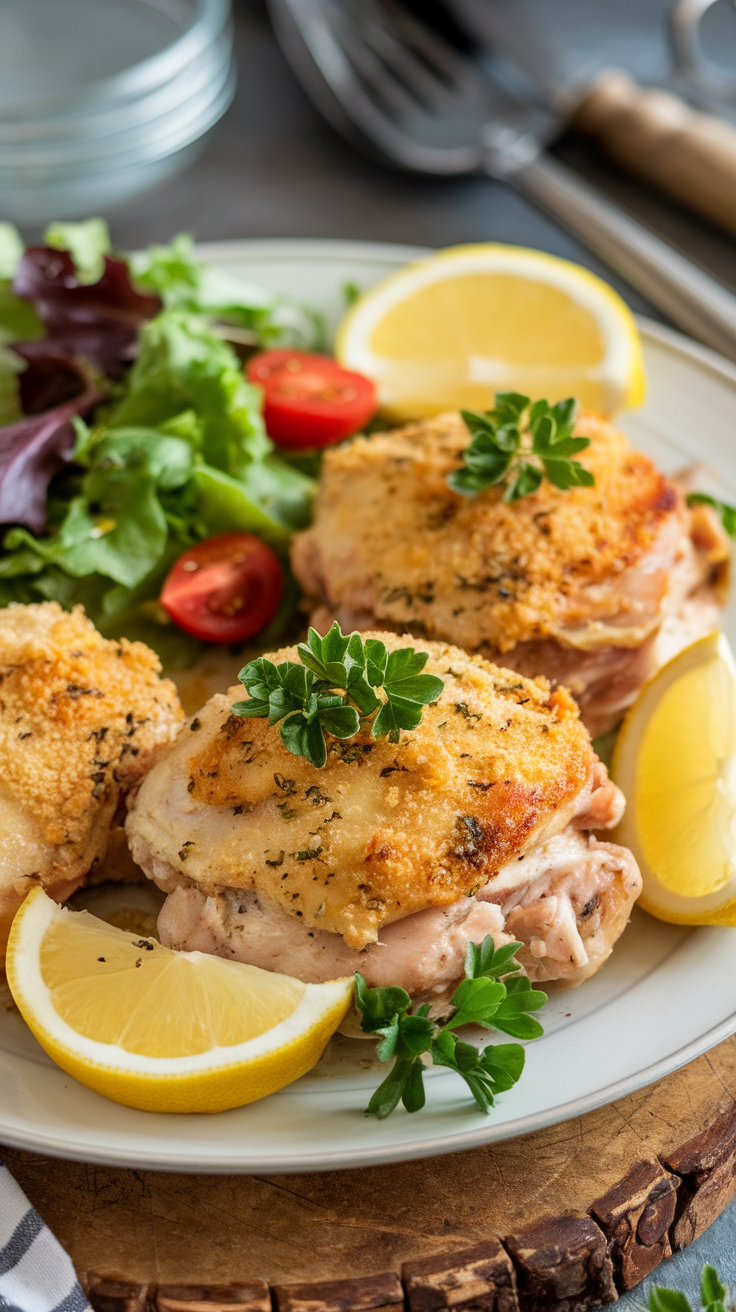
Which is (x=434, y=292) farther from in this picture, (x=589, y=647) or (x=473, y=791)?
(x=473, y=791)

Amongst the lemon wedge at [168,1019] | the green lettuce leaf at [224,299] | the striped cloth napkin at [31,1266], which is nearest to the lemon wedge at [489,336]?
the green lettuce leaf at [224,299]

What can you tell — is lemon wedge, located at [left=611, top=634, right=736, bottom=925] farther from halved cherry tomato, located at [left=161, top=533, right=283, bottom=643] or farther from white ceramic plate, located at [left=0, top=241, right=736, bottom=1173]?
halved cherry tomato, located at [left=161, top=533, right=283, bottom=643]

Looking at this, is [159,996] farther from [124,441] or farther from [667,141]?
[667,141]

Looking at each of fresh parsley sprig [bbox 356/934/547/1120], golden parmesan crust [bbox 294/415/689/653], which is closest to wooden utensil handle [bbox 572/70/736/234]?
golden parmesan crust [bbox 294/415/689/653]

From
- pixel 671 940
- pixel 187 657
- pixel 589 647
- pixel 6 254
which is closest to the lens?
pixel 671 940

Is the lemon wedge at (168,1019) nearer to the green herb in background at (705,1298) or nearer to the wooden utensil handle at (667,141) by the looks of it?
the green herb in background at (705,1298)

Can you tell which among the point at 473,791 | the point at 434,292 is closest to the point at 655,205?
the point at 434,292
